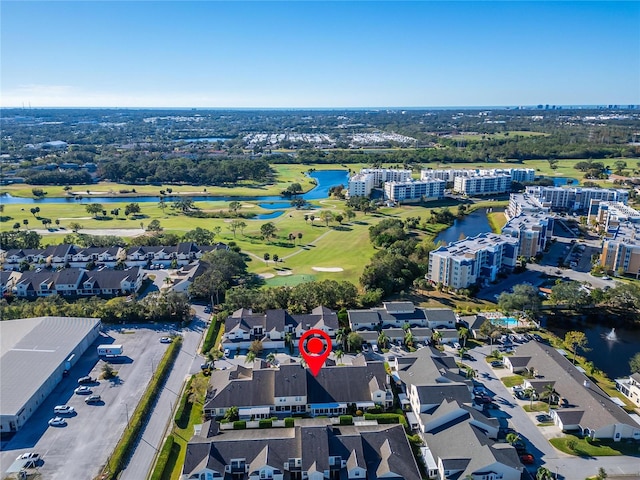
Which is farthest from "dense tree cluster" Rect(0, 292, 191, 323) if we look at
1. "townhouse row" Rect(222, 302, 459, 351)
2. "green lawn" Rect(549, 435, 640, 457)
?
"green lawn" Rect(549, 435, 640, 457)

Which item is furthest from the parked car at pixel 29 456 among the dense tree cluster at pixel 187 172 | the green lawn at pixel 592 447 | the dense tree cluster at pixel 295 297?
the dense tree cluster at pixel 187 172

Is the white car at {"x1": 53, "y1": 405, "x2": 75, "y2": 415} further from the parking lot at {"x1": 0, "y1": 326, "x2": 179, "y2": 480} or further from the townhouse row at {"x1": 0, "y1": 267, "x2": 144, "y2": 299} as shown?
the townhouse row at {"x1": 0, "y1": 267, "x2": 144, "y2": 299}

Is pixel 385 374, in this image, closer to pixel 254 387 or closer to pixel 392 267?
pixel 254 387

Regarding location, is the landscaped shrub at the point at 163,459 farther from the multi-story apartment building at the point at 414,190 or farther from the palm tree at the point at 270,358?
the multi-story apartment building at the point at 414,190

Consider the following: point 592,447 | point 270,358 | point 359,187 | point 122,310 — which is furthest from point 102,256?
point 359,187

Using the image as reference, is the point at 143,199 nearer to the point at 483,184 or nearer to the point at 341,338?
the point at 483,184

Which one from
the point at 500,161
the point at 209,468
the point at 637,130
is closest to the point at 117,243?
the point at 209,468
